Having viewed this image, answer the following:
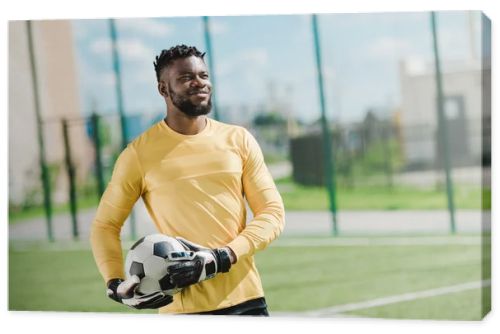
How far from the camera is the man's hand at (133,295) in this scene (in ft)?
15.4

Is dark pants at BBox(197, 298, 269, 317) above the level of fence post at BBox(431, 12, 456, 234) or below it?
below

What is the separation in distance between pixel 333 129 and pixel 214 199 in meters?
3.63

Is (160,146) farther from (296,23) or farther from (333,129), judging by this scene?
(333,129)

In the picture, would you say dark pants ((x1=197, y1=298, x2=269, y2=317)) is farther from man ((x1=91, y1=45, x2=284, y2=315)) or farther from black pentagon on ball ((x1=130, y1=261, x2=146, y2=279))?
black pentagon on ball ((x1=130, y1=261, x2=146, y2=279))

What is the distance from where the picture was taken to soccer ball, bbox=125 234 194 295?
15.2 feet

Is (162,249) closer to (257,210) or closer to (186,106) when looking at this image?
(257,210)

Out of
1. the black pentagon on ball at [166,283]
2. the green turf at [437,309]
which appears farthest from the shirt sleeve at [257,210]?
the green turf at [437,309]

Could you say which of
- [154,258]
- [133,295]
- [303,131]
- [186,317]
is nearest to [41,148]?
[303,131]

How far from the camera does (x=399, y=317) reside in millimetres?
5902

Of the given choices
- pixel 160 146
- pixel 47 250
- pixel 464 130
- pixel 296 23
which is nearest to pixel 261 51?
pixel 296 23

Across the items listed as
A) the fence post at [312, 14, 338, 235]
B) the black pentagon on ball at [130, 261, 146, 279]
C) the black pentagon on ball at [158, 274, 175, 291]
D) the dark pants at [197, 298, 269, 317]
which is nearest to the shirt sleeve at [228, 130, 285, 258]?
the dark pants at [197, 298, 269, 317]

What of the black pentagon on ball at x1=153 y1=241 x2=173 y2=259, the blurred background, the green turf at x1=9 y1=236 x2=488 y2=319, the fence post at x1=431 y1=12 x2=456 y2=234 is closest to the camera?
the black pentagon on ball at x1=153 y1=241 x2=173 y2=259

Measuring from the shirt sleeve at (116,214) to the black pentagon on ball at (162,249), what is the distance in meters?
0.38

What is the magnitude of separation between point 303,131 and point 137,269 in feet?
11.7
